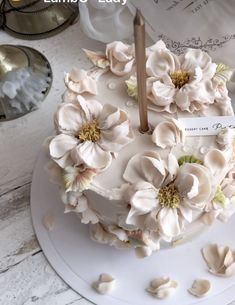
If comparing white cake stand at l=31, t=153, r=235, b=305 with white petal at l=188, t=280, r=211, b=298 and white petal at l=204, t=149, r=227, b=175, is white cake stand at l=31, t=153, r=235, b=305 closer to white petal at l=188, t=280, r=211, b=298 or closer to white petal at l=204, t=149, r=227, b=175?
white petal at l=188, t=280, r=211, b=298

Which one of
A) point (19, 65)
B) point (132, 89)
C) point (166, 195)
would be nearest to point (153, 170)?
point (166, 195)

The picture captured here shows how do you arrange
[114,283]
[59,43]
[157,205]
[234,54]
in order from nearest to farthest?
[157,205]
[114,283]
[234,54]
[59,43]

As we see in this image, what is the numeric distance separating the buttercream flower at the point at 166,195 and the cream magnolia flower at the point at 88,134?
0.16ft

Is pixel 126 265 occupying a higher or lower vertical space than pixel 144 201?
lower

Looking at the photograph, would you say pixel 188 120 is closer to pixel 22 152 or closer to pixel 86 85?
pixel 86 85

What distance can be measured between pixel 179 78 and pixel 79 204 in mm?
208

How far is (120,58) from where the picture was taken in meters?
0.78

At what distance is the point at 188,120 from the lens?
0.73 m

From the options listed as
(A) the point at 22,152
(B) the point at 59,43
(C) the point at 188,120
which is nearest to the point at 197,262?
(C) the point at 188,120

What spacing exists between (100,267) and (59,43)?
0.47 m

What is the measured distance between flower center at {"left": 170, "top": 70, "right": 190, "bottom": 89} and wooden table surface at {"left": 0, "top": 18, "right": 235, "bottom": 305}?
32cm

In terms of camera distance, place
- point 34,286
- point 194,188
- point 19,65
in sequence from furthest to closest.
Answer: point 19,65
point 34,286
point 194,188

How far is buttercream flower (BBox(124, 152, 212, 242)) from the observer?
0.67 m

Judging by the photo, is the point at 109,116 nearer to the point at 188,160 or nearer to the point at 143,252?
the point at 188,160
